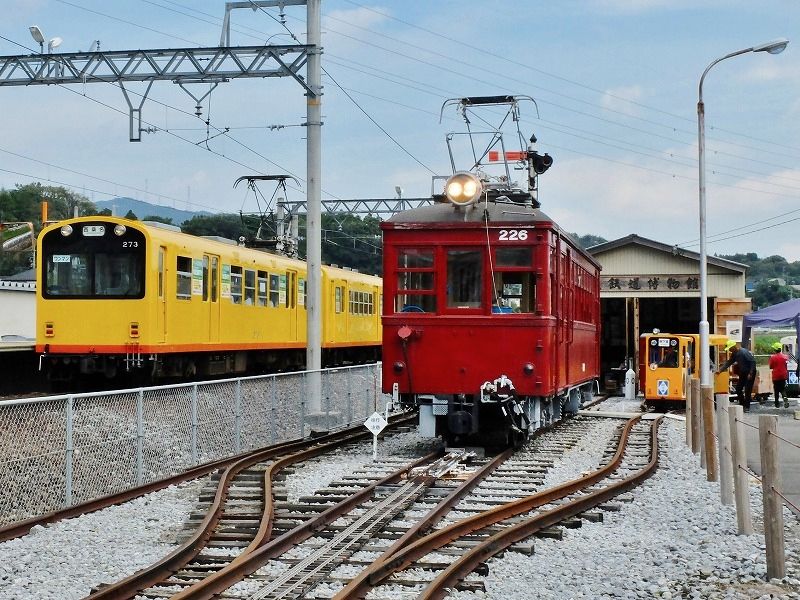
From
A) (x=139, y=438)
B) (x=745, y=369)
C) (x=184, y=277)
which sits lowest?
(x=139, y=438)

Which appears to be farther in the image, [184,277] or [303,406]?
[184,277]

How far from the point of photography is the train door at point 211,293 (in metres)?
19.8

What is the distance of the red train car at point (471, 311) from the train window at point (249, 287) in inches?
354

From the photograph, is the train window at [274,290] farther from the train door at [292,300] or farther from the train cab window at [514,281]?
the train cab window at [514,281]

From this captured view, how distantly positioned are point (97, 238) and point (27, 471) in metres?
8.96

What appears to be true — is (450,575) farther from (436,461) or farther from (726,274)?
(726,274)

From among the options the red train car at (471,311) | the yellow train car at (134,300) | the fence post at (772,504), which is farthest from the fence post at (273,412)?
the fence post at (772,504)

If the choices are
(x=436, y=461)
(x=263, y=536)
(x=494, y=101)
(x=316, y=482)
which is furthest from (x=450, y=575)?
(x=494, y=101)

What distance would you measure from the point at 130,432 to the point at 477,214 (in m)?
4.65

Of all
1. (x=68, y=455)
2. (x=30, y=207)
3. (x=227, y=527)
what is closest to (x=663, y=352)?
(x=68, y=455)

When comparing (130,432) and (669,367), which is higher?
(669,367)

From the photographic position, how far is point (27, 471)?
32.2 feet

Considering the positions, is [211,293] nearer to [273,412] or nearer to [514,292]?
[273,412]

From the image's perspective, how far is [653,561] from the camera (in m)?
7.44
